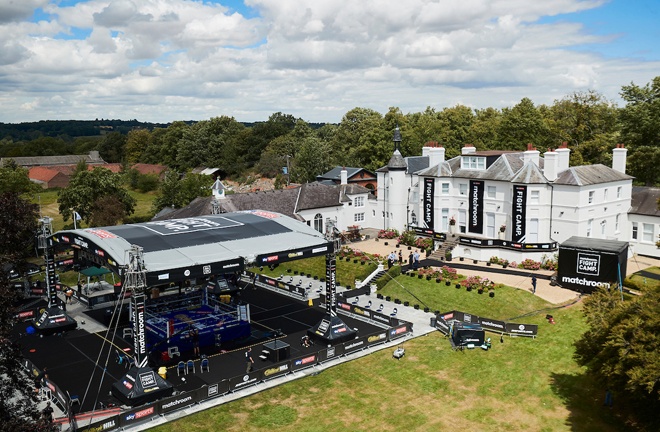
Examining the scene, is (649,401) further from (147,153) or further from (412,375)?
(147,153)

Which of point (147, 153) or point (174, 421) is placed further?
point (147, 153)

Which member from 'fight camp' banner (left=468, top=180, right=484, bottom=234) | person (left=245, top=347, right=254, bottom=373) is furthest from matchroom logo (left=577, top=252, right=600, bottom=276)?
person (left=245, top=347, right=254, bottom=373)

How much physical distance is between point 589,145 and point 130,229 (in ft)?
200

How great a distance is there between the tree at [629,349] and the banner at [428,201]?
30472 millimetres

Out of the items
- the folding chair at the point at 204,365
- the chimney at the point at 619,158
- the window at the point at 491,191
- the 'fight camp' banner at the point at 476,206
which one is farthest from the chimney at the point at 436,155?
the folding chair at the point at 204,365

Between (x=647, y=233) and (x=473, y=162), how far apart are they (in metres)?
17.0

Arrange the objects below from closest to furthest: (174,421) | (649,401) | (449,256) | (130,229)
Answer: (649,401), (174,421), (130,229), (449,256)

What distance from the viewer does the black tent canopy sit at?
3148cm

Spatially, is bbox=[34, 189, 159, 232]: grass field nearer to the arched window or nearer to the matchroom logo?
the arched window

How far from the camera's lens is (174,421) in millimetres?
25703

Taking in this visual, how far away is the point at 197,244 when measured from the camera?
3506cm

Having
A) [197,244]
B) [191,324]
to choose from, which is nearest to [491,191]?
[197,244]

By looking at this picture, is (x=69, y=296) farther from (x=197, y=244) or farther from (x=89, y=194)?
(x=89, y=194)

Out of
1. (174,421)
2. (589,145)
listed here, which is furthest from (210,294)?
(589,145)
